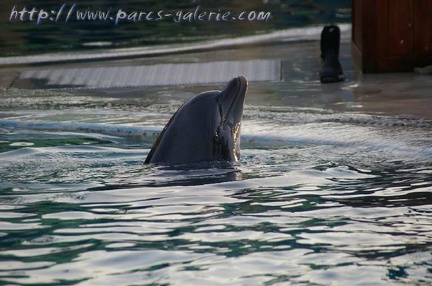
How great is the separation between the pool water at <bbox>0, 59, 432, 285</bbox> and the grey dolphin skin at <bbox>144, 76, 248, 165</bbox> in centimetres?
9

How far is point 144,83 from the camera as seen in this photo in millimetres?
13328

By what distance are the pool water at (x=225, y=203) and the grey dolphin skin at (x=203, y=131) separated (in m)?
0.09

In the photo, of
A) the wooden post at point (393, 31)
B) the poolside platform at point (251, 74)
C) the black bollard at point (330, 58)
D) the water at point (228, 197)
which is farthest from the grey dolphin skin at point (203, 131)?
the wooden post at point (393, 31)

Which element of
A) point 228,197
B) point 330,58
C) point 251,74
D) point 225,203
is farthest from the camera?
point 251,74

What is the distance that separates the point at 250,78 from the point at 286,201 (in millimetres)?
7106

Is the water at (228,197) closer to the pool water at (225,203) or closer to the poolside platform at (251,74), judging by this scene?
the pool water at (225,203)

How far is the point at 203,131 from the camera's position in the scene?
7004 millimetres

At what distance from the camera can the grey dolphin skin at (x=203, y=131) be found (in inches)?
275

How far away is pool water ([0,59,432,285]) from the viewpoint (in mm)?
4672

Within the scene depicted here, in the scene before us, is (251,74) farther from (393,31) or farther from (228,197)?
(228,197)

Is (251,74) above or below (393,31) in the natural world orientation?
below

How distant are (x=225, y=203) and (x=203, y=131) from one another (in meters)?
0.99

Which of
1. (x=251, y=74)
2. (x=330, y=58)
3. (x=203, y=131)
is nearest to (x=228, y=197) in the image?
(x=203, y=131)

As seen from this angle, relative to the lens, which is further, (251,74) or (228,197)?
(251,74)
